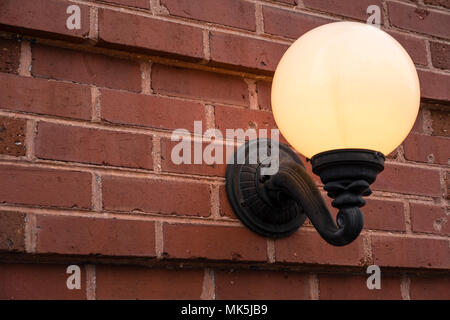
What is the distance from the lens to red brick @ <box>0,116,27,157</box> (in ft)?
3.32

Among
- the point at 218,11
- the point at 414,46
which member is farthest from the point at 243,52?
the point at 414,46

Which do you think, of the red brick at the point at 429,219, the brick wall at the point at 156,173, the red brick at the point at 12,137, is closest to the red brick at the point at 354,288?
the brick wall at the point at 156,173

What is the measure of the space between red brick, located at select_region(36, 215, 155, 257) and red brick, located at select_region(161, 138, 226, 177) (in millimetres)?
112

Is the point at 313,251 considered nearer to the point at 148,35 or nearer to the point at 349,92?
the point at 349,92

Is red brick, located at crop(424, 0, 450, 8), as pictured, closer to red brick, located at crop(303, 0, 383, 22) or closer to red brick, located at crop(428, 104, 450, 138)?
red brick, located at crop(303, 0, 383, 22)

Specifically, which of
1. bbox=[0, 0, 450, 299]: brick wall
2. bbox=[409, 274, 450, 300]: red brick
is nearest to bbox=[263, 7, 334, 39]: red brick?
bbox=[0, 0, 450, 299]: brick wall

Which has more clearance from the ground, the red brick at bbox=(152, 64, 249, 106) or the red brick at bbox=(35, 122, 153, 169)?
the red brick at bbox=(152, 64, 249, 106)

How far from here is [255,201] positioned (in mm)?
1166

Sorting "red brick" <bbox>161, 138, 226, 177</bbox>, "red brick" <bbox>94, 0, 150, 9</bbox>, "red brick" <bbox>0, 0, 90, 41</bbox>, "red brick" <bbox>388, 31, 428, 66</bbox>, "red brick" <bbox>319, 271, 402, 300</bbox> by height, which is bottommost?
"red brick" <bbox>319, 271, 402, 300</bbox>

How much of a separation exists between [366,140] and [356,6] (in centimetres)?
55

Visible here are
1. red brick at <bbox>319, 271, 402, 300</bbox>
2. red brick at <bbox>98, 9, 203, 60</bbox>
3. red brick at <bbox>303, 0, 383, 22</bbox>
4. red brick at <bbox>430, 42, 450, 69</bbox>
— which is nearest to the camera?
red brick at <bbox>98, 9, 203, 60</bbox>

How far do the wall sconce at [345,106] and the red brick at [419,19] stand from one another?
486 mm

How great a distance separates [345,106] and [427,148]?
0.54 m

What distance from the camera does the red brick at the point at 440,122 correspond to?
1.41 meters
